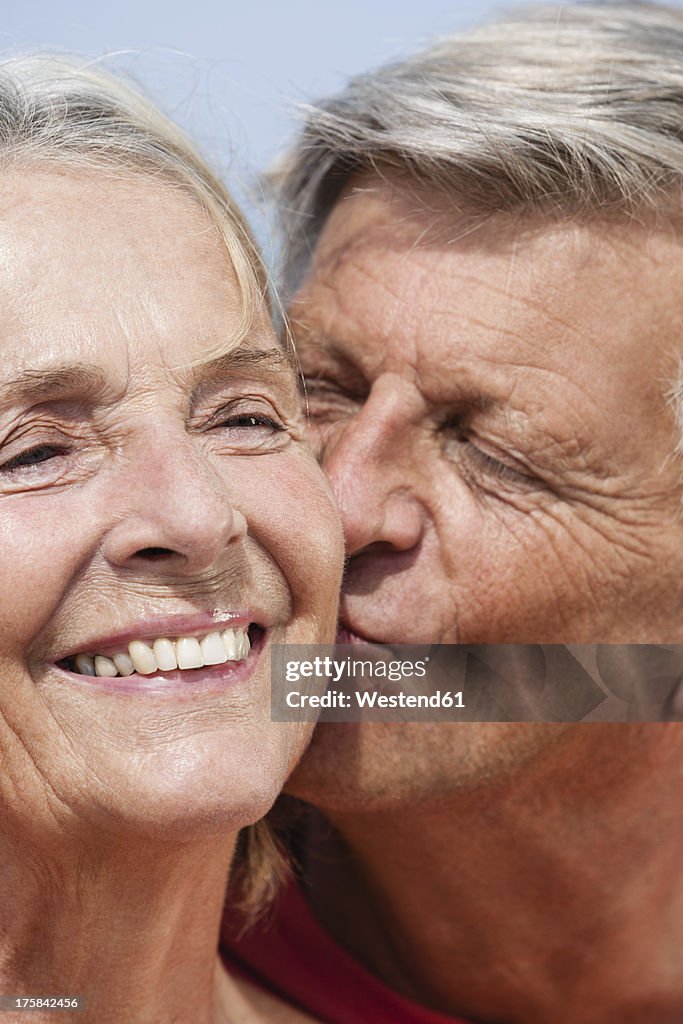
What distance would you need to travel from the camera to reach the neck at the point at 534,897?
3.69m

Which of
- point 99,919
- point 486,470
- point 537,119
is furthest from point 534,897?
point 537,119

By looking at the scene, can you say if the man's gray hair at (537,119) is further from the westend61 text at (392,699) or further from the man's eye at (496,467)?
the westend61 text at (392,699)

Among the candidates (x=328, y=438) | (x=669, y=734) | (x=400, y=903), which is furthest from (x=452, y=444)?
(x=400, y=903)

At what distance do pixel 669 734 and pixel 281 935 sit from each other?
1.16 m

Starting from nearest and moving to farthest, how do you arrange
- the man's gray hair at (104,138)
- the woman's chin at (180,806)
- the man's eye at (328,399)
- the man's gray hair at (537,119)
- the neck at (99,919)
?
the woman's chin at (180,806) < the neck at (99,919) < the man's gray hair at (104,138) < the man's gray hair at (537,119) < the man's eye at (328,399)

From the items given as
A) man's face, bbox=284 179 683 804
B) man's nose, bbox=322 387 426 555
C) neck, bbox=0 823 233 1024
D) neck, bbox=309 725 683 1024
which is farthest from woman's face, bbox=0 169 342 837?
neck, bbox=309 725 683 1024

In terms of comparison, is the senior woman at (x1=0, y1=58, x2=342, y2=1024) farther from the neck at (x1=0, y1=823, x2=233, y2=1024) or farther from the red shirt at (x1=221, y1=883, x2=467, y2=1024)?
the red shirt at (x1=221, y1=883, x2=467, y2=1024)

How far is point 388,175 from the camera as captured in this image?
3611mm

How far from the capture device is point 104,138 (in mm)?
2742

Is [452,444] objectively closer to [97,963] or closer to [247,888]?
[247,888]

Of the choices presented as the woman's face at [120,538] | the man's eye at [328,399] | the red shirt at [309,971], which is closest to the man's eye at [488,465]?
the man's eye at [328,399]

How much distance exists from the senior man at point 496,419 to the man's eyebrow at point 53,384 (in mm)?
892

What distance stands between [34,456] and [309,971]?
178cm

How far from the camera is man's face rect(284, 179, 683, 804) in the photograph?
3270mm
